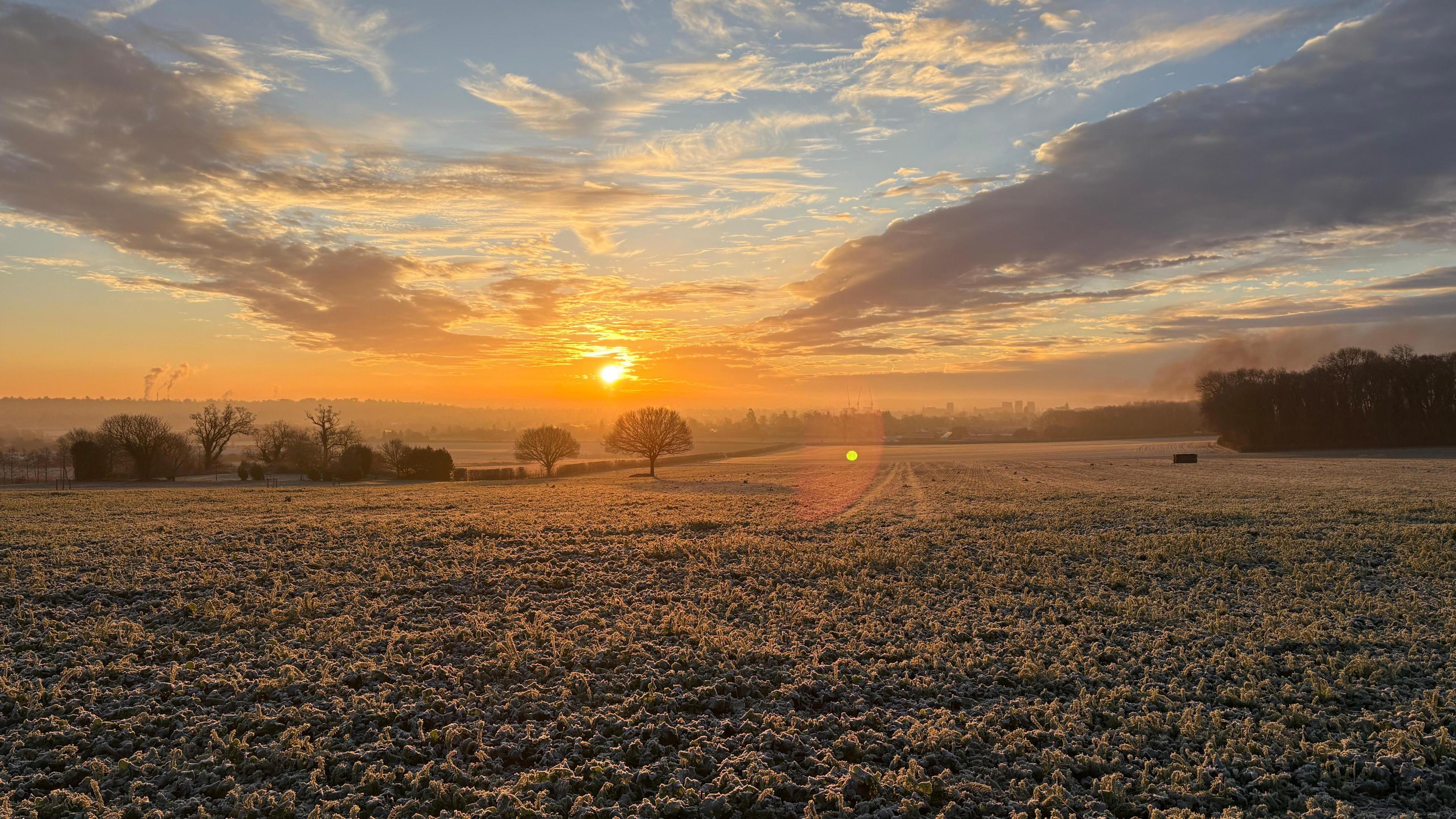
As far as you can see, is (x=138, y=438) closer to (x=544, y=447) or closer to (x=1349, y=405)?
(x=544, y=447)

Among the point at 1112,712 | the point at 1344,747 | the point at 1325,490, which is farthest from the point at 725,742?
the point at 1325,490

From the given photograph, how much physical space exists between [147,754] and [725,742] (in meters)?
6.62

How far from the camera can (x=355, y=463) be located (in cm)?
8250

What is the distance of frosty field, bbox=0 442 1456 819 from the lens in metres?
7.61

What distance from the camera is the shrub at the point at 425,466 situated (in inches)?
3142

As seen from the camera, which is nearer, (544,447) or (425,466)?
(425,466)

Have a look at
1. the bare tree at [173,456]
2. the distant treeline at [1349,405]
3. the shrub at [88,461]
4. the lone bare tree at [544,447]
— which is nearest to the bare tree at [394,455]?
the lone bare tree at [544,447]

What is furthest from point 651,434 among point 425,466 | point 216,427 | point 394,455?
point 216,427

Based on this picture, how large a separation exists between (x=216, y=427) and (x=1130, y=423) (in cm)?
18221

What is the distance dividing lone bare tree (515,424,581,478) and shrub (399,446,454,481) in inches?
568

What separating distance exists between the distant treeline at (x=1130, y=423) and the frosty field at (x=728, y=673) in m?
160

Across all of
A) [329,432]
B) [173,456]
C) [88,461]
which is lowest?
[88,461]

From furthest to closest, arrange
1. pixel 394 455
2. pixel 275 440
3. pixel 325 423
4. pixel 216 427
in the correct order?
1. pixel 325 423
2. pixel 275 440
3. pixel 216 427
4. pixel 394 455

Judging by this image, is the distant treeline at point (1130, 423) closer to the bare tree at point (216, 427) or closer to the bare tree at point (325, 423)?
the bare tree at point (325, 423)
